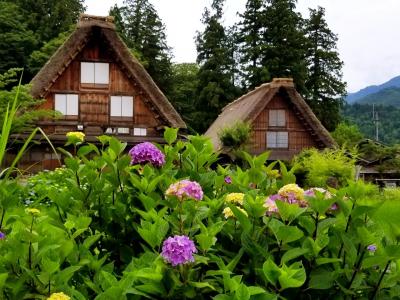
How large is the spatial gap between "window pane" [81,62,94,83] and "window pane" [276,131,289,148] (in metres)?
9.23

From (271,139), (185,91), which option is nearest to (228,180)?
(271,139)

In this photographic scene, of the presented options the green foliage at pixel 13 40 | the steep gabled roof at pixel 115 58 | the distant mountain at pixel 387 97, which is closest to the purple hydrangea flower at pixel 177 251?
the steep gabled roof at pixel 115 58

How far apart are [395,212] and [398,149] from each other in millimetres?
24942

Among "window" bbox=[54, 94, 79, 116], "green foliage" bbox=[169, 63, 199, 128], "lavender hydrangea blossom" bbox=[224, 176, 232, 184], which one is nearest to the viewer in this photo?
"lavender hydrangea blossom" bbox=[224, 176, 232, 184]

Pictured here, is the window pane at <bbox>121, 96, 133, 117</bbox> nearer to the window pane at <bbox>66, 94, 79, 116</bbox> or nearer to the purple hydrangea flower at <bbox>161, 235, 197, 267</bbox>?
the window pane at <bbox>66, 94, 79, 116</bbox>

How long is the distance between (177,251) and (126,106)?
19.2 metres

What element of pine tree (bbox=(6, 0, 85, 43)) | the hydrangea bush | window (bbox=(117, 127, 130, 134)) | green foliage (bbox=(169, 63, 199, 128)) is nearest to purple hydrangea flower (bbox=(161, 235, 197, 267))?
the hydrangea bush

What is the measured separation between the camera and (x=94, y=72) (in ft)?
65.9

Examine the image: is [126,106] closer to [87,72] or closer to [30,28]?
[87,72]

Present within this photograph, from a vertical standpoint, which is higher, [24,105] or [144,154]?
[24,105]

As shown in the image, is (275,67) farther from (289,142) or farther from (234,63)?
(289,142)

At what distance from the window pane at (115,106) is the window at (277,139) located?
7944mm

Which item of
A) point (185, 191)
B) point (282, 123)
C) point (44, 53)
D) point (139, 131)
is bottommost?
point (185, 191)

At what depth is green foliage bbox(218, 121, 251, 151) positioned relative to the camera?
918 inches
